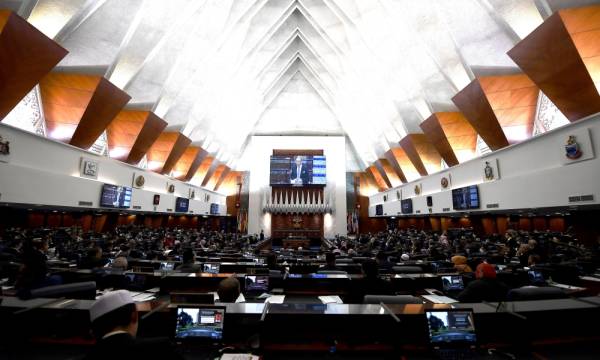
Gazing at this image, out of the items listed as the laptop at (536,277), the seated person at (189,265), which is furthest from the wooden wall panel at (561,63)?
the seated person at (189,265)

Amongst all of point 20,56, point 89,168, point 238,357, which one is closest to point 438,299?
point 238,357

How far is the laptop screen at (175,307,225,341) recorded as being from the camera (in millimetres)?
2293

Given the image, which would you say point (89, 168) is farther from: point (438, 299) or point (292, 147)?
point (292, 147)

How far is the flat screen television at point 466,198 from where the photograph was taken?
40.1 feet

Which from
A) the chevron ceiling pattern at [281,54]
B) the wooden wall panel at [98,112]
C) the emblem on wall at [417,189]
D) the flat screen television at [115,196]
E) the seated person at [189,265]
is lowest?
the seated person at [189,265]

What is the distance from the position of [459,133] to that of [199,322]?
592 inches

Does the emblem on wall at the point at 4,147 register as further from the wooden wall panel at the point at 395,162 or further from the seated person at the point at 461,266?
the wooden wall panel at the point at 395,162

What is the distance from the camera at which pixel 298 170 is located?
2775 cm

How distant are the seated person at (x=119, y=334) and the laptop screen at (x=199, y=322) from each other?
2.34 feet

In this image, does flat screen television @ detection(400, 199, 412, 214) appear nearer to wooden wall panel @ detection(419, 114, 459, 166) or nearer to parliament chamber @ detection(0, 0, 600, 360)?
parliament chamber @ detection(0, 0, 600, 360)

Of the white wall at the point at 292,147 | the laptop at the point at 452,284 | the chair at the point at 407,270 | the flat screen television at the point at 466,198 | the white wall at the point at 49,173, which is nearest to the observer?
the laptop at the point at 452,284

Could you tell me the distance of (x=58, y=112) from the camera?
392 inches

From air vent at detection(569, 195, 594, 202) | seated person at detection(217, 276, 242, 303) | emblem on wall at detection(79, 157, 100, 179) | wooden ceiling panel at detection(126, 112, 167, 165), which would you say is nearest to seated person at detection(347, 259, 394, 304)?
seated person at detection(217, 276, 242, 303)

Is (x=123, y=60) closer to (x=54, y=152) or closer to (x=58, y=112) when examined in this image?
(x=58, y=112)
